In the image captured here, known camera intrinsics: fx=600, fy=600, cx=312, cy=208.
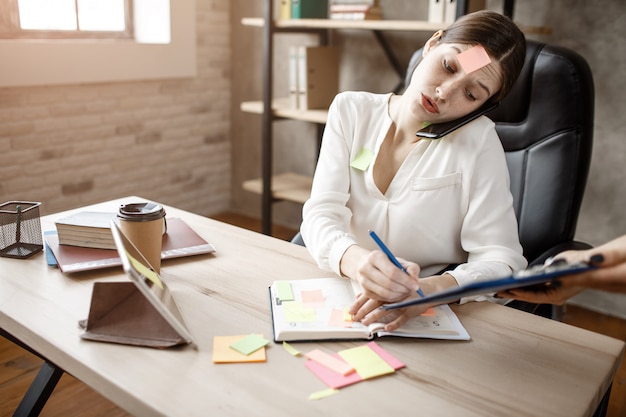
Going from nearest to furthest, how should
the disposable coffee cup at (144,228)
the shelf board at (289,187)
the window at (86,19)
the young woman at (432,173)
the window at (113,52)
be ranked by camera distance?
the disposable coffee cup at (144,228) → the young woman at (432,173) → the window at (113,52) → the window at (86,19) → the shelf board at (289,187)

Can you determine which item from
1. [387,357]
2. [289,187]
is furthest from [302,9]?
[387,357]

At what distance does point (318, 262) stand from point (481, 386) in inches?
19.0

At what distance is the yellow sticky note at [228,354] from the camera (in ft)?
3.02

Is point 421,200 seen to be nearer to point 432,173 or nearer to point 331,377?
point 432,173

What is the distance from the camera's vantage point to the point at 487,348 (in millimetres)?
998

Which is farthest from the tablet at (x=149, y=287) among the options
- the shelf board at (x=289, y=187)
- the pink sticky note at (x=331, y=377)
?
the shelf board at (x=289, y=187)

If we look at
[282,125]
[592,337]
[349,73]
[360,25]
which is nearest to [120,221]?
[592,337]

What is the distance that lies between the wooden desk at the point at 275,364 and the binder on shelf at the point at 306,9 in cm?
198

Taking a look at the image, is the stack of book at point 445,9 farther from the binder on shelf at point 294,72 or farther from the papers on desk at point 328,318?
the papers on desk at point 328,318

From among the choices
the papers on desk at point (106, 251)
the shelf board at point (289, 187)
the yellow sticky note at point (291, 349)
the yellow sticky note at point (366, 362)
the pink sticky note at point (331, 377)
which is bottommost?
the shelf board at point (289, 187)

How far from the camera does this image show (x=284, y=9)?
2.95 m

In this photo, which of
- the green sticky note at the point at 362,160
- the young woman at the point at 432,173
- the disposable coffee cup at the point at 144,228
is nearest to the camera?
the disposable coffee cup at the point at 144,228

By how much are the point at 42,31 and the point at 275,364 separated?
250cm

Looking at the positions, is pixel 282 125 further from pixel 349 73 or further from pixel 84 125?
pixel 84 125
